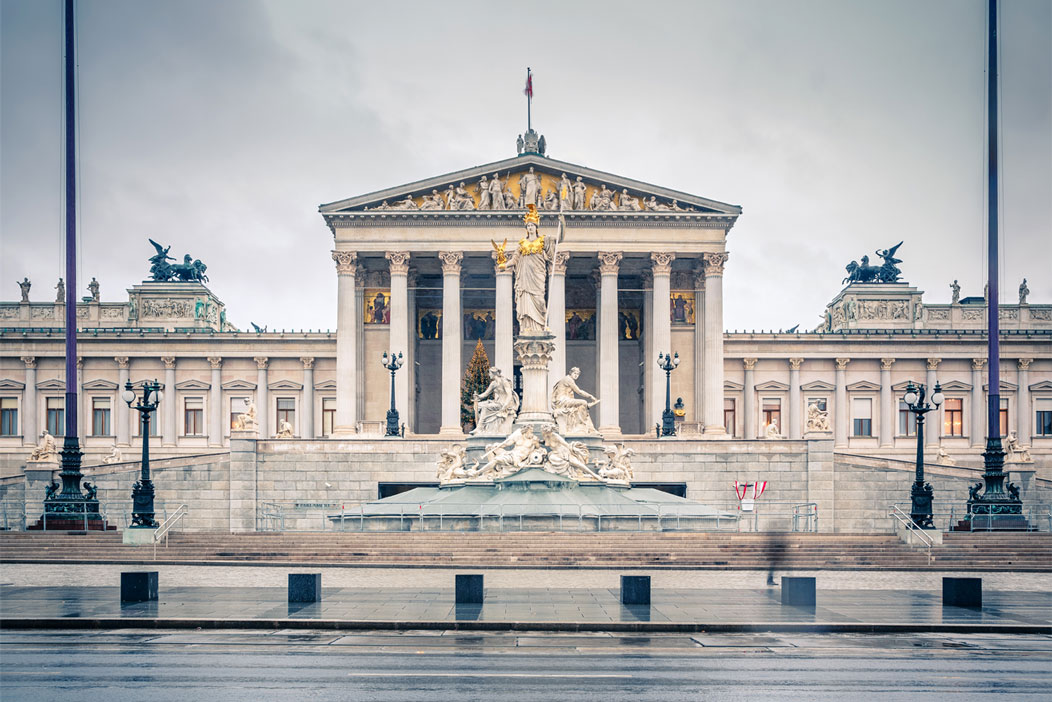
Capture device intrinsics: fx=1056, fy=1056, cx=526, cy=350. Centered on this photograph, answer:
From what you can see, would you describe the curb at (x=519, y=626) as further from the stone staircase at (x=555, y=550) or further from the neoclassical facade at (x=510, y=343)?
the neoclassical facade at (x=510, y=343)

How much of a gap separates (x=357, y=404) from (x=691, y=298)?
24434mm

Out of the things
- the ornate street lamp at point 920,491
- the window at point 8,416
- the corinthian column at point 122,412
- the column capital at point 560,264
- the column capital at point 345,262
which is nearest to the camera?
the ornate street lamp at point 920,491

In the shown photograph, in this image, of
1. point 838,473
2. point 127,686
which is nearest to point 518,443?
point 838,473

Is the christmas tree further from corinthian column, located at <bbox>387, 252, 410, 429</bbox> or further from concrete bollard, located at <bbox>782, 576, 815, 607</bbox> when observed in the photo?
concrete bollard, located at <bbox>782, 576, 815, 607</bbox>

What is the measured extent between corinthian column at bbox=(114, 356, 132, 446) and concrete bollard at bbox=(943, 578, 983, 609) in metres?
65.8

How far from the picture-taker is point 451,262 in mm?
67438

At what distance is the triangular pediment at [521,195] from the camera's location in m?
67.1

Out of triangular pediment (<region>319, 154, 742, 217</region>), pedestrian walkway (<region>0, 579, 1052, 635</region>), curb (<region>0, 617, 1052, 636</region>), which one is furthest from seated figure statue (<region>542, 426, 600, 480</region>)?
triangular pediment (<region>319, 154, 742, 217</region>)

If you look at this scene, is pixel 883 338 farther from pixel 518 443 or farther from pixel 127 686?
pixel 127 686

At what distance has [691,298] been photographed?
2926 inches

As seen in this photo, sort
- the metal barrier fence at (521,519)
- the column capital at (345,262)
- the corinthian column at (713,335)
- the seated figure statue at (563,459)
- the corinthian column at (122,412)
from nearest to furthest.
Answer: the metal barrier fence at (521,519)
the seated figure statue at (563,459)
the corinthian column at (713,335)
the column capital at (345,262)
the corinthian column at (122,412)

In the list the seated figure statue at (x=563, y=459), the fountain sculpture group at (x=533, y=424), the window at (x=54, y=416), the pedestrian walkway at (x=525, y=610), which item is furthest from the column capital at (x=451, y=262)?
the pedestrian walkway at (x=525, y=610)

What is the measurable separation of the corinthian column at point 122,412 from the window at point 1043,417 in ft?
222

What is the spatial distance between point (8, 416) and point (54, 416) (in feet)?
10.8
